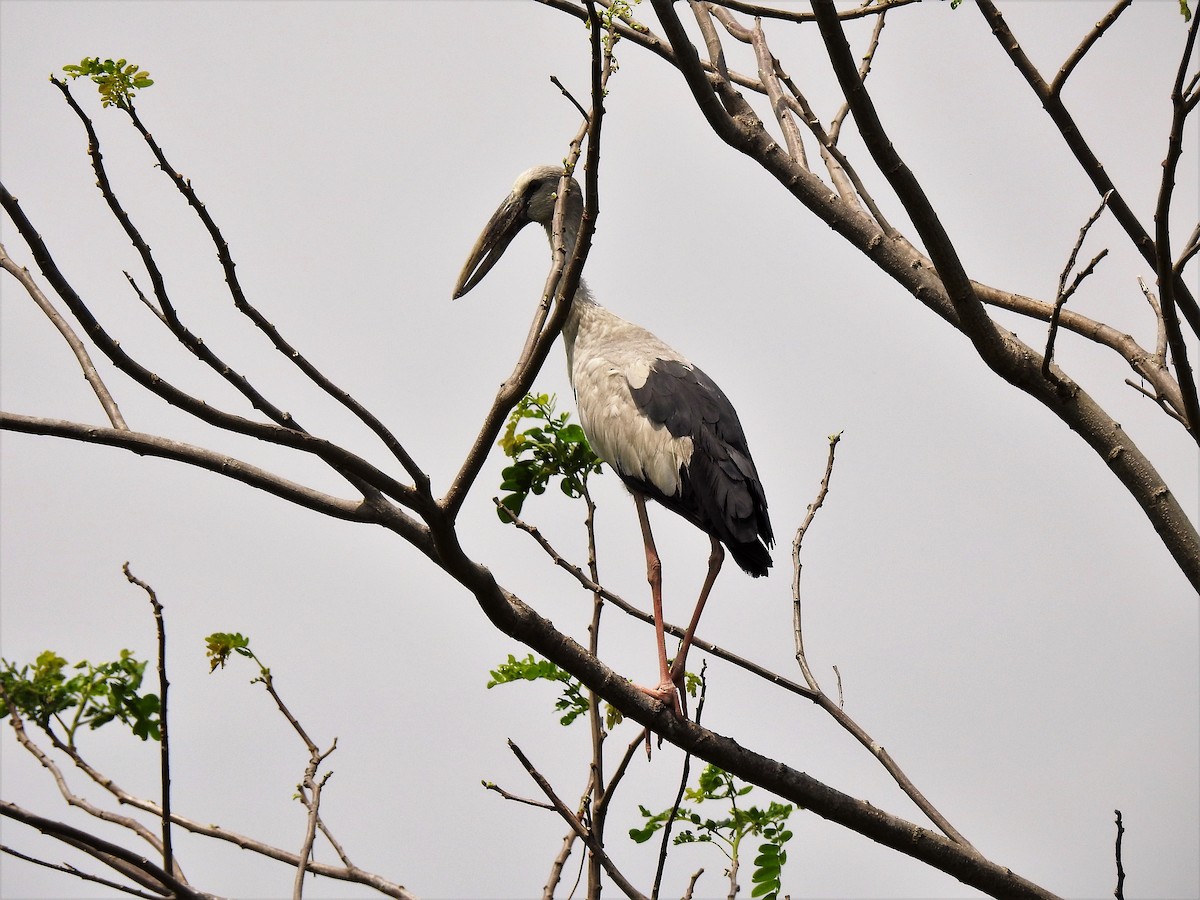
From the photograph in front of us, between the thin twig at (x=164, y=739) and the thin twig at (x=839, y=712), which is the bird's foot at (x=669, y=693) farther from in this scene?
the thin twig at (x=164, y=739)

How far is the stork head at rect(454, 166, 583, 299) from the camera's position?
24.0ft

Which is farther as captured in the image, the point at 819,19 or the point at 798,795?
the point at 798,795

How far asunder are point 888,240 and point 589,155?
6.51 feet

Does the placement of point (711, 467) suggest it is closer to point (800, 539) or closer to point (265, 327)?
point (800, 539)

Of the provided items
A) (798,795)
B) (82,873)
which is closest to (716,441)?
(798,795)

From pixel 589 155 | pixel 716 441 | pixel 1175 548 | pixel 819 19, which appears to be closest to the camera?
pixel 589 155

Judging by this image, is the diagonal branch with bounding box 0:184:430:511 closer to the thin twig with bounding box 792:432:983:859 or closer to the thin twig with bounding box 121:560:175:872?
the thin twig with bounding box 121:560:175:872

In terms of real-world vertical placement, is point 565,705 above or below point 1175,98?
below

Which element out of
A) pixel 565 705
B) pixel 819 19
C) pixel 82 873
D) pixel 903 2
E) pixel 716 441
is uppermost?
pixel 903 2

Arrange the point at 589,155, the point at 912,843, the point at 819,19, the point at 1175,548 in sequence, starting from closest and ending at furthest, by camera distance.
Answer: the point at 589,155 → the point at 819,19 → the point at 1175,548 → the point at 912,843

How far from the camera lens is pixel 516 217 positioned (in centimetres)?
739

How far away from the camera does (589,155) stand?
3180 mm

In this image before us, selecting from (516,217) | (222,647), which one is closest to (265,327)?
(222,647)

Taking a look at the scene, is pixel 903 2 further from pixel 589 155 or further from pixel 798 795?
pixel 798 795
